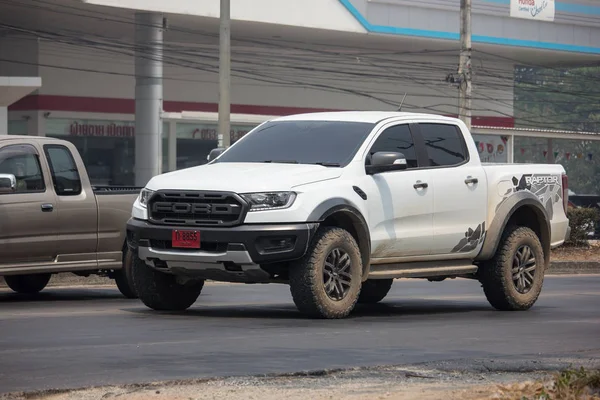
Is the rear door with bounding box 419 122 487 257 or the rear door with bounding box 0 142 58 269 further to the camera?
the rear door with bounding box 0 142 58 269

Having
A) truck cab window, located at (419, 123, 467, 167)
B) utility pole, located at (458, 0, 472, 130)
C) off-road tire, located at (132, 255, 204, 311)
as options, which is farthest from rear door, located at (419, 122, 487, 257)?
utility pole, located at (458, 0, 472, 130)

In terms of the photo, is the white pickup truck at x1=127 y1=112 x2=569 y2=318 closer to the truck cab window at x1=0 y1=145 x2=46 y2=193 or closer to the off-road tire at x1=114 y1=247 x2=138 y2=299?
the off-road tire at x1=114 y1=247 x2=138 y2=299

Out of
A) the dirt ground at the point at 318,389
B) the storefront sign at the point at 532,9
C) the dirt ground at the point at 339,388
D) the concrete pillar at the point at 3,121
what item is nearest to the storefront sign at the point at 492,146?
the storefront sign at the point at 532,9

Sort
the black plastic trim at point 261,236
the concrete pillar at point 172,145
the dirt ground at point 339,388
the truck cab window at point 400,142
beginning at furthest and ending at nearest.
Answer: the concrete pillar at point 172,145 < the truck cab window at point 400,142 < the black plastic trim at point 261,236 < the dirt ground at point 339,388

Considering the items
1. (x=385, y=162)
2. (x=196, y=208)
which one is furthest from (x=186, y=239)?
(x=385, y=162)

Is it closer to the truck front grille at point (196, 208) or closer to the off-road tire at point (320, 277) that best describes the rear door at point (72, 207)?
the truck front grille at point (196, 208)

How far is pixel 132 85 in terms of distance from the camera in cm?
5025

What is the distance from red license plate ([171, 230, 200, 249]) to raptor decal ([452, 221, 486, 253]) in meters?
2.98

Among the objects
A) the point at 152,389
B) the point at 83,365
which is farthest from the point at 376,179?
the point at 152,389

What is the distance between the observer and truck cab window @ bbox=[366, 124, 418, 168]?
13.3 metres

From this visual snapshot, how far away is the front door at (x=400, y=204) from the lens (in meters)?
12.8

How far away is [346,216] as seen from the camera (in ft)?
41.2

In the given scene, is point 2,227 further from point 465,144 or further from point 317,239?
point 465,144

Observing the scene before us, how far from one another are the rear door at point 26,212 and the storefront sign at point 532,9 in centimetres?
4003
